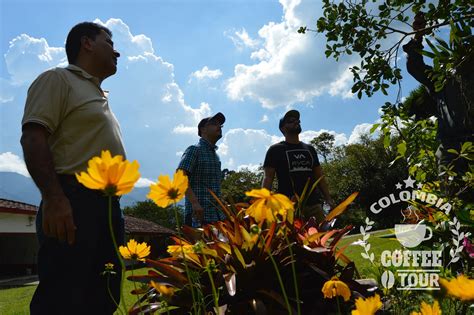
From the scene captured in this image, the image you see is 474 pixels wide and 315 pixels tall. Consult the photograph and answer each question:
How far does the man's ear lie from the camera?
2176 mm

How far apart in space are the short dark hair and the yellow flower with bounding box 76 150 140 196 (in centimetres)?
177

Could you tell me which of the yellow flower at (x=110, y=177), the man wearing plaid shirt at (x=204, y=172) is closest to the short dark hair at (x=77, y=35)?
the man wearing plaid shirt at (x=204, y=172)

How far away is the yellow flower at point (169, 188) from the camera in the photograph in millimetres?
823

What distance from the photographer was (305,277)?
1302mm

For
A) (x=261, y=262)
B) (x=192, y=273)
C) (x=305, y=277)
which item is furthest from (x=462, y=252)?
(x=192, y=273)

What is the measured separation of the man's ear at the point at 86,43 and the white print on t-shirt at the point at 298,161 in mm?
2056

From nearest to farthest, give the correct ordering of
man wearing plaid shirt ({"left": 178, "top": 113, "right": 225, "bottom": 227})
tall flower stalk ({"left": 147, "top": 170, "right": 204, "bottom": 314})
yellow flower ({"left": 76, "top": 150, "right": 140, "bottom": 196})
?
1. yellow flower ({"left": 76, "top": 150, "right": 140, "bottom": 196})
2. tall flower stalk ({"left": 147, "top": 170, "right": 204, "bottom": 314})
3. man wearing plaid shirt ({"left": 178, "top": 113, "right": 225, "bottom": 227})

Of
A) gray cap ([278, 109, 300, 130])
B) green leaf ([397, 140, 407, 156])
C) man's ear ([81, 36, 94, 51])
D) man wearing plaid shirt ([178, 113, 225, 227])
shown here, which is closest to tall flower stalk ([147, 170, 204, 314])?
man's ear ([81, 36, 94, 51])

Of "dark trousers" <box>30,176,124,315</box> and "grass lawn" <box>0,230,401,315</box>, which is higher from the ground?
"dark trousers" <box>30,176,124,315</box>

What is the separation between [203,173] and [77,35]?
5.55 ft

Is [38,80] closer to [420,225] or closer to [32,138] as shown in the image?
[32,138]

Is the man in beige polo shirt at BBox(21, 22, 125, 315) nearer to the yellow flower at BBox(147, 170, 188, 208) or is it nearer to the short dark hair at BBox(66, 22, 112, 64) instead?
the short dark hair at BBox(66, 22, 112, 64)

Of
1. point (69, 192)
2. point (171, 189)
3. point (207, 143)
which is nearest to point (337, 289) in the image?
point (171, 189)

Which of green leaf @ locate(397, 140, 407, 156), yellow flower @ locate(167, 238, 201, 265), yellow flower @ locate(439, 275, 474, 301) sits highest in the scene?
green leaf @ locate(397, 140, 407, 156)
